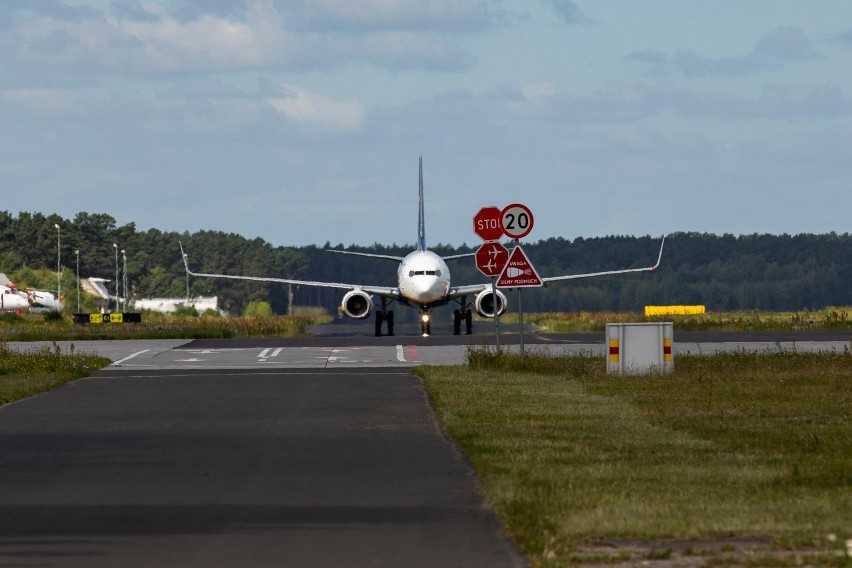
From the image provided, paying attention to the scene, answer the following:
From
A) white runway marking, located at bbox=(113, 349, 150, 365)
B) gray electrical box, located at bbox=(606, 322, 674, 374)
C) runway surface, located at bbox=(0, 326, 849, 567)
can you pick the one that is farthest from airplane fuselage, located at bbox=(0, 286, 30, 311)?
gray electrical box, located at bbox=(606, 322, 674, 374)

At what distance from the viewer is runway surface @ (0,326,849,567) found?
912cm

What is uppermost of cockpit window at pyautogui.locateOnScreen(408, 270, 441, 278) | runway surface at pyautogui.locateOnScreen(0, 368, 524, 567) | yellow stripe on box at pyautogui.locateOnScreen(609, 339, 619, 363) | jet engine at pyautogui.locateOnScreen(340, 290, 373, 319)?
cockpit window at pyautogui.locateOnScreen(408, 270, 441, 278)

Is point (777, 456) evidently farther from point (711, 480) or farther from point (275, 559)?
point (275, 559)

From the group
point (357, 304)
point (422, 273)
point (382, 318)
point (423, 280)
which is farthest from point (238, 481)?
point (357, 304)

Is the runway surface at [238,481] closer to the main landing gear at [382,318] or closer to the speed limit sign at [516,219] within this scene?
the speed limit sign at [516,219]

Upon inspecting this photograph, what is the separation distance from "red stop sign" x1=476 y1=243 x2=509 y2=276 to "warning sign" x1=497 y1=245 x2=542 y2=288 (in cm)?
125

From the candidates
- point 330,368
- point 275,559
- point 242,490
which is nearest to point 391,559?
point 275,559

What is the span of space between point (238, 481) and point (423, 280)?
49071mm

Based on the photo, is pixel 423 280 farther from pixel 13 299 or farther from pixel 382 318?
pixel 13 299

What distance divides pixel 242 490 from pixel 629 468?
3.12 metres

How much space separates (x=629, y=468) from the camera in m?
12.7

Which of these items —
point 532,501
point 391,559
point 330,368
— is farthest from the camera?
point 330,368

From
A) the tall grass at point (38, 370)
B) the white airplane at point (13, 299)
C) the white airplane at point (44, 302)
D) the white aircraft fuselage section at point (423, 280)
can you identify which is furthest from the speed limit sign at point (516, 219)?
the white airplane at point (13, 299)

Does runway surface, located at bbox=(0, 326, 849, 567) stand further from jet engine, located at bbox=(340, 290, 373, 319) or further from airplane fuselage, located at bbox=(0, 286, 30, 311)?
airplane fuselage, located at bbox=(0, 286, 30, 311)
